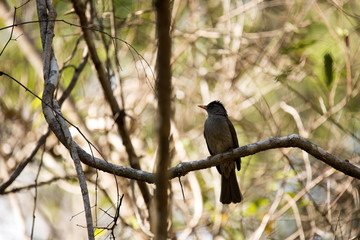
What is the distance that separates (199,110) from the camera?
797 cm

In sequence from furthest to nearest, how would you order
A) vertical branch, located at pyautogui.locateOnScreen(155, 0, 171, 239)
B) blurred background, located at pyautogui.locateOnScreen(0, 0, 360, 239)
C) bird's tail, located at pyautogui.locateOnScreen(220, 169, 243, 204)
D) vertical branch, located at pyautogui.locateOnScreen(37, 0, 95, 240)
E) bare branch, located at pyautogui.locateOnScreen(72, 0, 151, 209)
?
blurred background, located at pyautogui.locateOnScreen(0, 0, 360, 239) < bird's tail, located at pyautogui.locateOnScreen(220, 169, 243, 204) < bare branch, located at pyautogui.locateOnScreen(72, 0, 151, 209) < vertical branch, located at pyautogui.locateOnScreen(37, 0, 95, 240) < vertical branch, located at pyautogui.locateOnScreen(155, 0, 171, 239)

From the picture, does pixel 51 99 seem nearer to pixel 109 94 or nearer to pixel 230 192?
pixel 109 94

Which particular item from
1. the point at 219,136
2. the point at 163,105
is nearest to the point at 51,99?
the point at 163,105

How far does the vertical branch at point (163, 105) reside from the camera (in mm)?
1695

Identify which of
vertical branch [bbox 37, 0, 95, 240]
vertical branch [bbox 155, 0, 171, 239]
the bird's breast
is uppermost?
the bird's breast

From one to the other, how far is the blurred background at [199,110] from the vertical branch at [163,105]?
3.82 metres

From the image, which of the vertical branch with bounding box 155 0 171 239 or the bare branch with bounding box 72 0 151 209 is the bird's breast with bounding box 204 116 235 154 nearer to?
the bare branch with bounding box 72 0 151 209

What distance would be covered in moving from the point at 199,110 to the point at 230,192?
262 cm

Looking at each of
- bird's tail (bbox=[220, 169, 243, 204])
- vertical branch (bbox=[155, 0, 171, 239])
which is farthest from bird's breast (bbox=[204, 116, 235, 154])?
vertical branch (bbox=[155, 0, 171, 239])

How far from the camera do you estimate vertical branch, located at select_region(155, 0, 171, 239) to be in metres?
1.70

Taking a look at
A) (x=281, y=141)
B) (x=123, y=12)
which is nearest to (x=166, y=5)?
(x=281, y=141)

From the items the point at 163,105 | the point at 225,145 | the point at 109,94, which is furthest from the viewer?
the point at 225,145

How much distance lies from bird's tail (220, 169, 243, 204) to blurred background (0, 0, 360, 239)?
14.4 inches

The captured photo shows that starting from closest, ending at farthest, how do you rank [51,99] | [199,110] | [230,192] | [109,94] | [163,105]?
[163,105] < [51,99] < [109,94] < [230,192] < [199,110]
